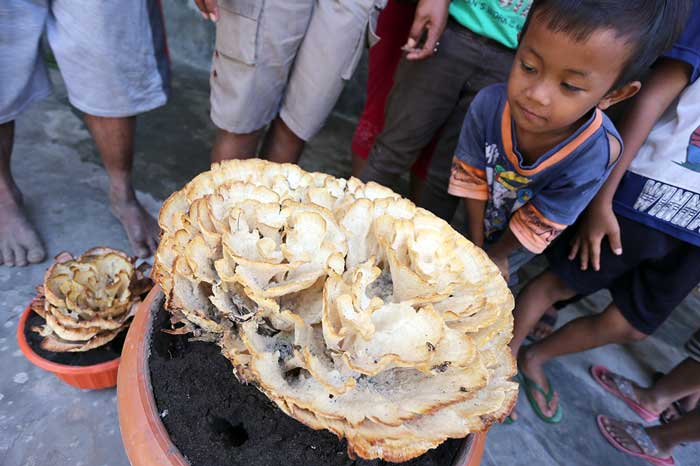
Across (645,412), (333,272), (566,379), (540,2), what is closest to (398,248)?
(333,272)

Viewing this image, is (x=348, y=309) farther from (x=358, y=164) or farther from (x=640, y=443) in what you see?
(x=358, y=164)

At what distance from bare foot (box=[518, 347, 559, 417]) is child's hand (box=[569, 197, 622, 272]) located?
0.54 metres

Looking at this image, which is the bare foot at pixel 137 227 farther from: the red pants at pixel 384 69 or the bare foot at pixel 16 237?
the red pants at pixel 384 69

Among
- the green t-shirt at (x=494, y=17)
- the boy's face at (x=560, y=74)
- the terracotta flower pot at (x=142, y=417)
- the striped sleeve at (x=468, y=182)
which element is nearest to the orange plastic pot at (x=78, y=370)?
Result: the terracotta flower pot at (x=142, y=417)

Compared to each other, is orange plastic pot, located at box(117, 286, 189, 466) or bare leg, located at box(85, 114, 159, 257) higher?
orange plastic pot, located at box(117, 286, 189, 466)

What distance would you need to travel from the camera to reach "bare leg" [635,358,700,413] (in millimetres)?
1696

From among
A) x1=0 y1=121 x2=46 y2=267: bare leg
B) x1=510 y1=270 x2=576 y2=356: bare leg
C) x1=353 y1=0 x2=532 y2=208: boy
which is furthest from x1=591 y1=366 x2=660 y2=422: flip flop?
x1=0 y1=121 x2=46 y2=267: bare leg

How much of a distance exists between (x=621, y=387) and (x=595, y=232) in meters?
0.99

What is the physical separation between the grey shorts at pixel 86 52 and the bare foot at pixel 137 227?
445 mm

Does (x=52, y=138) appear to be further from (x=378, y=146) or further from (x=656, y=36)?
(x=656, y=36)

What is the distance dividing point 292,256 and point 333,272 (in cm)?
7

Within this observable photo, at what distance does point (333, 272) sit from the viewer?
63cm

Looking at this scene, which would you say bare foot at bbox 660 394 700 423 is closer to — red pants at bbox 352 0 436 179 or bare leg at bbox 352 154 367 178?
red pants at bbox 352 0 436 179

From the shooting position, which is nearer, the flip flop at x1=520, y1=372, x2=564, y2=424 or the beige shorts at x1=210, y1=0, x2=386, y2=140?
the beige shorts at x1=210, y1=0, x2=386, y2=140
